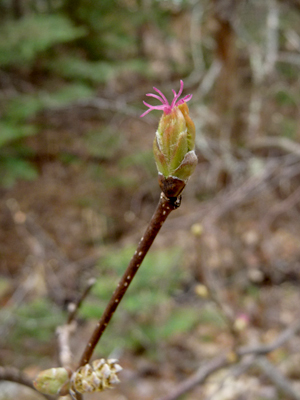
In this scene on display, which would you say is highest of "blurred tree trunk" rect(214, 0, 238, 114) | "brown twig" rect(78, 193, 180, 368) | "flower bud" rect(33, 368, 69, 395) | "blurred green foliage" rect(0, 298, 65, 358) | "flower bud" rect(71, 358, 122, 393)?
"blurred tree trunk" rect(214, 0, 238, 114)

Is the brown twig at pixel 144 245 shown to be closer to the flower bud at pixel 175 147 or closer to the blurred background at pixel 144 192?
the flower bud at pixel 175 147

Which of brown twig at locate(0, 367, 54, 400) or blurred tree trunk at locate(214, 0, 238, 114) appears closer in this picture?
brown twig at locate(0, 367, 54, 400)

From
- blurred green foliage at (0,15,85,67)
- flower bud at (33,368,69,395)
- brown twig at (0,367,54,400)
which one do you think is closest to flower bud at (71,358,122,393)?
flower bud at (33,368,69,395)

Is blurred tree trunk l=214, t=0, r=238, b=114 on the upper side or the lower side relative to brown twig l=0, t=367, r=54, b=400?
upper

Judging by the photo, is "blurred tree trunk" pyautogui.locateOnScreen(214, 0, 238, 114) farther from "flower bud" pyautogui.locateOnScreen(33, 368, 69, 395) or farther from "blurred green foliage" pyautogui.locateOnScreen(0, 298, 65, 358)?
"flower bud" pyautogui.locateOnScreen(33, 368, 69, 395)

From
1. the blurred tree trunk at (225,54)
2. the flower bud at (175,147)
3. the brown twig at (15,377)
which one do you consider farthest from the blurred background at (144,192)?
the flower bud at (175,147)

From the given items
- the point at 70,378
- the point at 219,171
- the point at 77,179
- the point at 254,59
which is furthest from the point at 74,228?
the point at 70,378

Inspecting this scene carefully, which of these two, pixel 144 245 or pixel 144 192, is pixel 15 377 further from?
pixel 144 192

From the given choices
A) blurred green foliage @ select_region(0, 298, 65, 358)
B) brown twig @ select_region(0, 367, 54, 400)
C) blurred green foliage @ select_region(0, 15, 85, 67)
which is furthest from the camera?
blurred green foliage @ select_region(0, 15, 85, 67)
